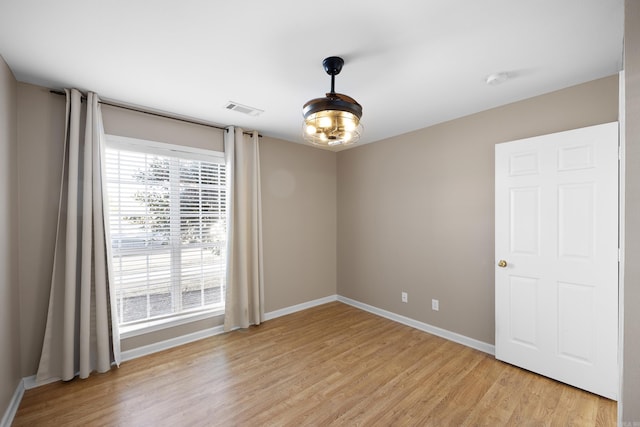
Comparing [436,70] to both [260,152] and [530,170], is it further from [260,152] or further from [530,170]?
[260,152]

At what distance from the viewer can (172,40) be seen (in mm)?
1823

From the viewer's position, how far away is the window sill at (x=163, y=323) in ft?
9.47

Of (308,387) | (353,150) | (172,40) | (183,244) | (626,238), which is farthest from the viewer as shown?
(353,150)

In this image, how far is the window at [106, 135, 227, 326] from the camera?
2.88 m

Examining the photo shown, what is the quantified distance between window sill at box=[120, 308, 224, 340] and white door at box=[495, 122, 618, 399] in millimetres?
3198

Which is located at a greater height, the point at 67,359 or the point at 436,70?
the point at 436,70

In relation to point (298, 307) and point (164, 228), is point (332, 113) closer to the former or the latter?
point (164, 228)

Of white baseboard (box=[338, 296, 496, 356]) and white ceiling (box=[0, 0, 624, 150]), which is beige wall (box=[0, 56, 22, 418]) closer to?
white ceiling (box=[0, 0, 624, 150])

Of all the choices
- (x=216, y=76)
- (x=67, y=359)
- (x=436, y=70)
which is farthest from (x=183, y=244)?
(x=436, y=70)

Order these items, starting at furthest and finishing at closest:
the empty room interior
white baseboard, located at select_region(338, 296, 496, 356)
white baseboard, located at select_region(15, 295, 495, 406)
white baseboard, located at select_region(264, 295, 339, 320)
A: white baseboard, located at select_region(264, 295, 339, 320)
white baseboard, located at select_region(338, 296, 496, 356)
white baseboard, located at select_region(15, 295, 495, 406)
the empty room interior

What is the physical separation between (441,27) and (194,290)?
3.48 metres

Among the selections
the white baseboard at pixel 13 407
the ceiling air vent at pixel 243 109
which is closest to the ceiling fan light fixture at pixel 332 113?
the ceiling air vent at pixel 243 109

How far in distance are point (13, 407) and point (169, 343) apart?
1.20 metres

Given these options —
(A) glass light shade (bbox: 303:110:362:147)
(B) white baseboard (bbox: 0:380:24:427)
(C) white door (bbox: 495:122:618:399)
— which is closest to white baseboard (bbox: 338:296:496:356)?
(C) white door (bbox: 495:122:618:399)
